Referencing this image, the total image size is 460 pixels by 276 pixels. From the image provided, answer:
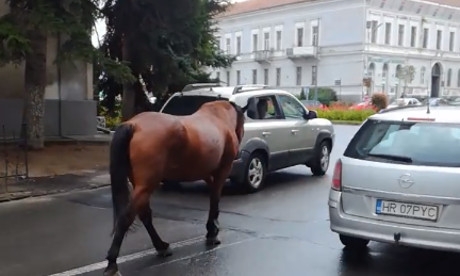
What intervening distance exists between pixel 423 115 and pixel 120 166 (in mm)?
3241

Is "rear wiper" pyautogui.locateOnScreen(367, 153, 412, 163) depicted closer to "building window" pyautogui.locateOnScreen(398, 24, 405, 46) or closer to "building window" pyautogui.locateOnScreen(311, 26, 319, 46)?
"building window" pyautogui.locateOnScreen(311, 26, 319, 46)

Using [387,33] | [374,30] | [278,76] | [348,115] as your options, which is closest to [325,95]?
[374,30]

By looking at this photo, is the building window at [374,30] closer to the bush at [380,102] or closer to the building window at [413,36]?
the building window at [413,36]

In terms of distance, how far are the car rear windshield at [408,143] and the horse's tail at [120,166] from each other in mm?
2379

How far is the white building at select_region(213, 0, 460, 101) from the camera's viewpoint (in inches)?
2608

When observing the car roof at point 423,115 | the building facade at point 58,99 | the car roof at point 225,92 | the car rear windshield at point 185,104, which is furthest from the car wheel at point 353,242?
the building facade at point 58,99

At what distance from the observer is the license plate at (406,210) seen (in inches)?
232

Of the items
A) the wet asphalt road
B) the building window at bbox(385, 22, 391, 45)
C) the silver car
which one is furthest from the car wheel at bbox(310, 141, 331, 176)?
the building window at bbox(385, 22, 391, 45)

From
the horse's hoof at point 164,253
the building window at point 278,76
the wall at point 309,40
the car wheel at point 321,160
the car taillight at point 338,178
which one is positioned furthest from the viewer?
the building window at point 278,76

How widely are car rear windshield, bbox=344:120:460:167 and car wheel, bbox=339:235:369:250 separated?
3.21 ft

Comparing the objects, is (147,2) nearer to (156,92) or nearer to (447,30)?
(156,92)

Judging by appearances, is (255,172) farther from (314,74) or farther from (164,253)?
(314,74)

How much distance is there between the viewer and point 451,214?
5.80m

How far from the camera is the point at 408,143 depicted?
21.0ft
